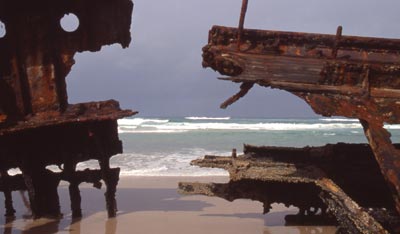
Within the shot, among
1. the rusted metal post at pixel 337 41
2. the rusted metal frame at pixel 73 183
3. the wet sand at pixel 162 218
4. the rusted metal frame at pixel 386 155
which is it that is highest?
the rusted metal post at pixel 337 41

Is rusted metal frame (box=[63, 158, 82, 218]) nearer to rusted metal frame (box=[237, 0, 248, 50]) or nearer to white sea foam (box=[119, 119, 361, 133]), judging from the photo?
rusted metal frame (box=[237, 0, 248, 50])

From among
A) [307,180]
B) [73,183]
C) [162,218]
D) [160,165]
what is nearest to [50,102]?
[73,183]

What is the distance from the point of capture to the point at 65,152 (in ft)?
23.0

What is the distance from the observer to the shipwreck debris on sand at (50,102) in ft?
21.6

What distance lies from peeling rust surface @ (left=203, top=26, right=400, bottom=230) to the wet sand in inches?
109

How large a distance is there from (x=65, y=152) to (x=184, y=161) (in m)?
8.19

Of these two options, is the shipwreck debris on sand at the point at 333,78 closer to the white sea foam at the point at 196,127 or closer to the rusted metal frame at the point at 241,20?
the rusted metal frame at the point at 241,20

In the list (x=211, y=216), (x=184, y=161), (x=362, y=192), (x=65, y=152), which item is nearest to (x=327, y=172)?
(x=362, y=192)

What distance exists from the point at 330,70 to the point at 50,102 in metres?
4.21

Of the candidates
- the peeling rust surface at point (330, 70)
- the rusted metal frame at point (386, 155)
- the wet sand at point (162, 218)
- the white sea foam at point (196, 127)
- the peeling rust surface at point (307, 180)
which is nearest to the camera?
the rusted metal frame at point (386, 155)

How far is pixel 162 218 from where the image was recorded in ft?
23.6

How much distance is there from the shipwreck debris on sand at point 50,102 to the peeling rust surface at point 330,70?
2.41 m

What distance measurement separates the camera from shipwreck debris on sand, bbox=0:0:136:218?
6.57 meters

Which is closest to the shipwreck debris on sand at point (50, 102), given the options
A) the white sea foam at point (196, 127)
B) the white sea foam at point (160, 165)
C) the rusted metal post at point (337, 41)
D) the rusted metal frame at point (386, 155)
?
the rusted metal post at point (337, 41)
